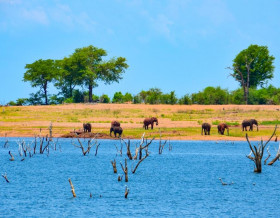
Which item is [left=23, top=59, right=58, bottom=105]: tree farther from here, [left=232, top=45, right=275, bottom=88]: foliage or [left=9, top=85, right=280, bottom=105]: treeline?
[left=232, top=45, right=275, bottom=88]: foliage

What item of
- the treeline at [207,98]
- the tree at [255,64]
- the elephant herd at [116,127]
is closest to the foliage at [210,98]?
the treeline at [207,98]

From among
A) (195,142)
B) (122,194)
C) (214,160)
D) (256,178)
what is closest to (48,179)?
(122,194)

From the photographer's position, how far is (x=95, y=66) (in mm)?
114562

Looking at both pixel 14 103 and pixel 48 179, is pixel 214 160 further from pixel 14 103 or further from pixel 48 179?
pixel 14 103

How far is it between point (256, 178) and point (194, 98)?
68935mm

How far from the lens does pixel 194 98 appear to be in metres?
104

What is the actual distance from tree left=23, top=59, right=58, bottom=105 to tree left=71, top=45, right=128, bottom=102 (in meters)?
5.25

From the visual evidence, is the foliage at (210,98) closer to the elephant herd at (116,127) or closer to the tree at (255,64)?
the tree at (255,64)

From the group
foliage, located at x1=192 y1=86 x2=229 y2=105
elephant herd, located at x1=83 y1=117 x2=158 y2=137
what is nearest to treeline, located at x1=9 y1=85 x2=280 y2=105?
foliage, located at x1=192 y1=86 x2=229 y2=105

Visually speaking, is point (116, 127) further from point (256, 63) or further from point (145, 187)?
point (256, 63)

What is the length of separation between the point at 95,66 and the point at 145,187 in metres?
83.7

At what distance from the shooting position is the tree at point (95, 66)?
4409 inches

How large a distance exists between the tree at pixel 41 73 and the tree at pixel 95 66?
525 centimetres

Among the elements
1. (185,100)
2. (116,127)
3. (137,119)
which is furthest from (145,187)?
(185,100)
